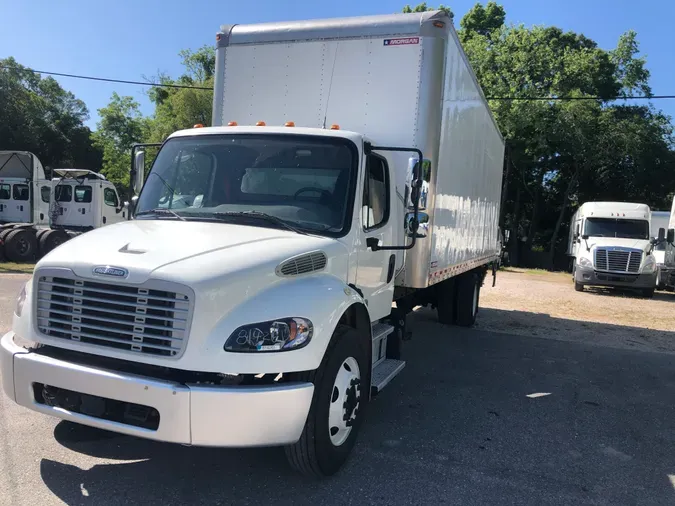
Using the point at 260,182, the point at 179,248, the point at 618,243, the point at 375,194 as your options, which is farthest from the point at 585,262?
the point at 179,248

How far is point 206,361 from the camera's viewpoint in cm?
299

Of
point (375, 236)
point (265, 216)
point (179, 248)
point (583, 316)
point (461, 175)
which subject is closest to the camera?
point (179, 248)

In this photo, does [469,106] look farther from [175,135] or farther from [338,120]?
[175,135]

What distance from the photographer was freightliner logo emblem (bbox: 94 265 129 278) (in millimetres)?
3102

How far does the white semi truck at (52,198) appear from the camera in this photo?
705 inches

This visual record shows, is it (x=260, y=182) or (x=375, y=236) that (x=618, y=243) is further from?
(x=260, y=182)

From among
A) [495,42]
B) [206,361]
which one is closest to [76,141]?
[495,42]

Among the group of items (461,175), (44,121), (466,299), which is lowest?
(466,299)

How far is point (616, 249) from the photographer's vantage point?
1698 centimetres

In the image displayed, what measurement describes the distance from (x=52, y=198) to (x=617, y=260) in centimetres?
1836

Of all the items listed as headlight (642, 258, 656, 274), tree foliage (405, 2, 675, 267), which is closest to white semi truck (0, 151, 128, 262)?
headlight (642, 258, 656, 274)

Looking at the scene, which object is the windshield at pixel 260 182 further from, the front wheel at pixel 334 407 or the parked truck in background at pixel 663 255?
the parked truck in background at pixel 663 255

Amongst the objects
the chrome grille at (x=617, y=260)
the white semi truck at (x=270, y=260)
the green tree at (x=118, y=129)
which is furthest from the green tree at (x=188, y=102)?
the white semi truck at (x=270, y=260)

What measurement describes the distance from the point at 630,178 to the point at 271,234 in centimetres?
3165
